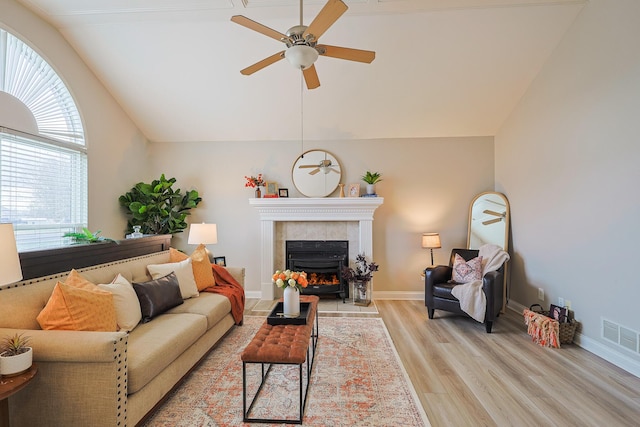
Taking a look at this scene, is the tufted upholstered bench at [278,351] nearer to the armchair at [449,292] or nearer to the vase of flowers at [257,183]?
the armchair at [449,292]

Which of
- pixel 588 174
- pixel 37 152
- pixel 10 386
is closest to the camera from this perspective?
pixel 10 386

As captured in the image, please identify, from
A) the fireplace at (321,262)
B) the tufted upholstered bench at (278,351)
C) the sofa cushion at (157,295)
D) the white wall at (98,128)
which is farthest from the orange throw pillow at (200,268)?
the fireplace at (321,262)

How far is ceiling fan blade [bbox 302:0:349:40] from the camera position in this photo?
174cm

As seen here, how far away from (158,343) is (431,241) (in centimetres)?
374

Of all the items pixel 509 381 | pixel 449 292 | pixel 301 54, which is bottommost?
pixel 509 381

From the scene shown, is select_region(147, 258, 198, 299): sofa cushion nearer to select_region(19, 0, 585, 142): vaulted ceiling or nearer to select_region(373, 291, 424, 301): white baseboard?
select_region(19, 0, 585, 142): vaulted ceiling

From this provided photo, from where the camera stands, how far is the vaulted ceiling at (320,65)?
3.16 m

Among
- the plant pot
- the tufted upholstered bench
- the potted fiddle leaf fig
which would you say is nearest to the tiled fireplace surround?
the potted fiddle leaf fig

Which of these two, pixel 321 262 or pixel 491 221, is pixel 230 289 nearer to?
pixel 321 262

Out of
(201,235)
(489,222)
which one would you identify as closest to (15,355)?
(201,235)

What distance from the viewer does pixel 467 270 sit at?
3.94m

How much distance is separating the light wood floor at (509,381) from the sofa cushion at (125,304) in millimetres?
2244

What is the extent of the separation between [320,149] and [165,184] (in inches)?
97.9

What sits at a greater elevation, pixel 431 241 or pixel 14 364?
pixel 431 241
